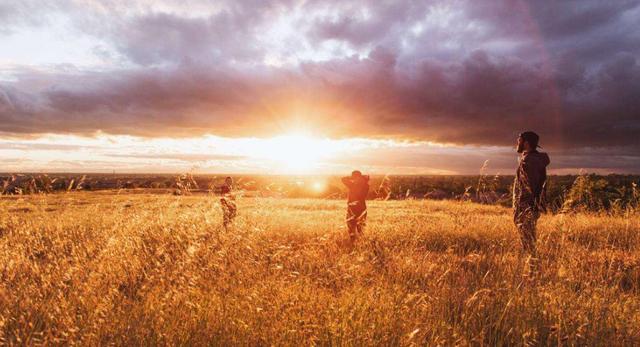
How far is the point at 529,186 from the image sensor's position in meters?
7.51

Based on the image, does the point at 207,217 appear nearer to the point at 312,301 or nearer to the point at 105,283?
the point at 105,283

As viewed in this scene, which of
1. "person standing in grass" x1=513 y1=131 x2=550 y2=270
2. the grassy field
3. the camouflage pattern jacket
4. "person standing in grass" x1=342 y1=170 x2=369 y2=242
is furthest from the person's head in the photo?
"person standing in grass" x1=342 y1=170 x2=369 y2=242

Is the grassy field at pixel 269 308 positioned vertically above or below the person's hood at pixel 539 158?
below

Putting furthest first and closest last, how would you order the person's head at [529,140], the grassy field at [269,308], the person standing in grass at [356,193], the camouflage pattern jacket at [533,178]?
the person standing in grass at [356,193]
the person's head at [529,140]
the camouflage pattern jacket at [533,178]
the grassy field at [269,308]

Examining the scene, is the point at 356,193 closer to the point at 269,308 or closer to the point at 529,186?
Result: the point at 529,186

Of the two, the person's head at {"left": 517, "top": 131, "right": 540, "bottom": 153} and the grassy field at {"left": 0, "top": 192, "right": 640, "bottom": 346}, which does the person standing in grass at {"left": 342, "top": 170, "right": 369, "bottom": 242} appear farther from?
the person's head at {"left": 517, "top": 131, "right": 540, "bottom": 153}

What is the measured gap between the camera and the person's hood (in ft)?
25.1

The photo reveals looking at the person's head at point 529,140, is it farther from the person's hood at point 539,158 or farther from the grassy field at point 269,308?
the grassy field at point 269,308

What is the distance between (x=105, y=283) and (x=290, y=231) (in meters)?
7.93

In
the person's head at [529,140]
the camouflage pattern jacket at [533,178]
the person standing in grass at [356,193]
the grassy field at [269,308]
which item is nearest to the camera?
the grassy field at [269,308]

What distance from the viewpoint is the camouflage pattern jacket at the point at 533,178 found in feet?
24.9

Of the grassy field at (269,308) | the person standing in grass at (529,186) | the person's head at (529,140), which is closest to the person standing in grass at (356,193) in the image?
the grassy field at (269,308)

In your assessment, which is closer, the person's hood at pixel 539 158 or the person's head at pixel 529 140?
the person's hood at pixel 539 158

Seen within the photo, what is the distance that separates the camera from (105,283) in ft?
17.0
